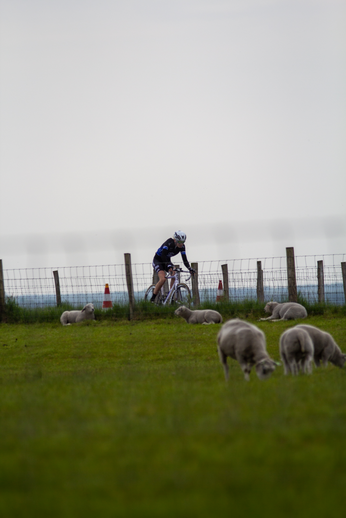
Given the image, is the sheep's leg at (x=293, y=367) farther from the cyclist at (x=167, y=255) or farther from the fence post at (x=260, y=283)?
the fence post at (x=260, y=283)

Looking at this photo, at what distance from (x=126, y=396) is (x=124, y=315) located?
37.0 feet

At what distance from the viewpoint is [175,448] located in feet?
13.4

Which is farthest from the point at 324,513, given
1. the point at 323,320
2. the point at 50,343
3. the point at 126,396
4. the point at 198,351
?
the point at 323,320

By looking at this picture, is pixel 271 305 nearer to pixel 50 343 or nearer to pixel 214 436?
pixel 50 343

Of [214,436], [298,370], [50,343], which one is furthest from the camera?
[50,343]

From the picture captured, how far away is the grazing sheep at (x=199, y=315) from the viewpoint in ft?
53.7

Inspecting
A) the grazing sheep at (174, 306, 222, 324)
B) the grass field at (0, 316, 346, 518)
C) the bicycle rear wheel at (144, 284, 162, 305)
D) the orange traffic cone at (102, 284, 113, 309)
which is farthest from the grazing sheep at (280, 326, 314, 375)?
the orange traffic cone at (102, 284, 113, 309)

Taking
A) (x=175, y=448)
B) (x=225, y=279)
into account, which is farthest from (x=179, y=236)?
(x=175, y=448)

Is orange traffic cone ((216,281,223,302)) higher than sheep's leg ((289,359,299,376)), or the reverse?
orange traffic cone ((216,281,223,302))

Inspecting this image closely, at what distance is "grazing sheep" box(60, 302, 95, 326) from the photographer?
17.3 metres

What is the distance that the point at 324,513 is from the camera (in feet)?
10.0

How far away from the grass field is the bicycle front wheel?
9.77m

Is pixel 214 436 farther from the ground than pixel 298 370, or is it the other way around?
pixel 214 436

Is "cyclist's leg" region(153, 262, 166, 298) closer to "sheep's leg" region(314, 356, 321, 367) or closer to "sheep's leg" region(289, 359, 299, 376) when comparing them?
"sheep's leg" region(314, 356, 321, 367)
